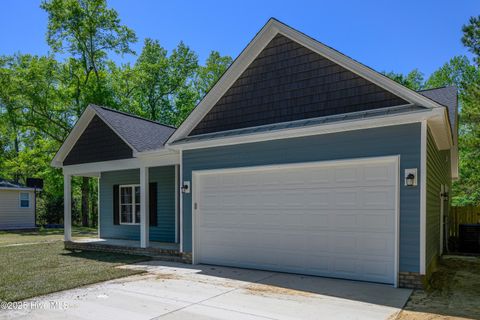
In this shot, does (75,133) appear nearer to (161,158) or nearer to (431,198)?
(161,158)

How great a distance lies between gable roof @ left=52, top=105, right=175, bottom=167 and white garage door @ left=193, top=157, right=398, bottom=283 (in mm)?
2887

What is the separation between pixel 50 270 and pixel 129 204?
5.14m

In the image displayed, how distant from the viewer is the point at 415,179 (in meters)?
6.25

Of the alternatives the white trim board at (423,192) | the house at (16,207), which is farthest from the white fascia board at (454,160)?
the house at (16,207)

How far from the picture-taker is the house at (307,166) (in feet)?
21.1

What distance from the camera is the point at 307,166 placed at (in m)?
7.48

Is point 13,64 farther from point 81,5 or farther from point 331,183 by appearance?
point 331,183

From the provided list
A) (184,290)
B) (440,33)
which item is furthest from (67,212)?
(440,33)

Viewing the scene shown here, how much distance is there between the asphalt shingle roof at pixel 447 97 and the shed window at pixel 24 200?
927 inches

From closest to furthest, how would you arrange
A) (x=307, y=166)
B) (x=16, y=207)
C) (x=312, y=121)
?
(x=312, y=121), (x=307, y=166), (x=16, y=207)

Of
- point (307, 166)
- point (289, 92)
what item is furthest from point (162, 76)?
point (307, 166)

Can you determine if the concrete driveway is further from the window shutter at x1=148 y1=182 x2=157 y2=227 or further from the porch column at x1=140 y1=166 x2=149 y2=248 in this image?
the window shutter at x1=148 y1=182 x2=157 y2=227

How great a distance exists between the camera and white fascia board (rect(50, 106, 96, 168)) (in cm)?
1206

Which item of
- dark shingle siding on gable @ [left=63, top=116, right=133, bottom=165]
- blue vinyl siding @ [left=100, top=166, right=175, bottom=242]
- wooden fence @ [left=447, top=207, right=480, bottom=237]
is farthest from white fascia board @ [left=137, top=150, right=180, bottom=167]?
wooden fence @ [left=447, top=207, right=480, bottom=237]
